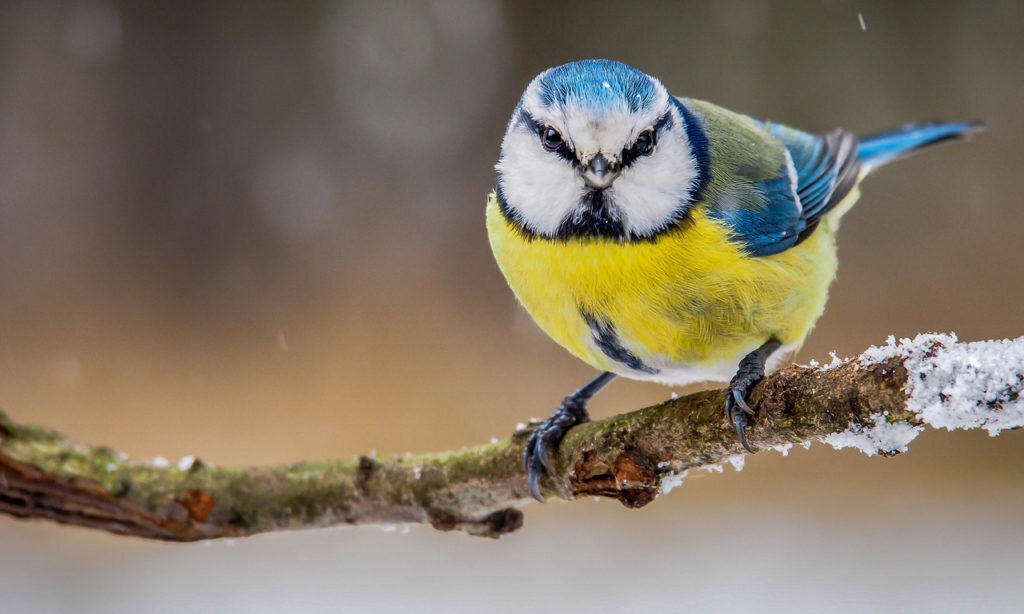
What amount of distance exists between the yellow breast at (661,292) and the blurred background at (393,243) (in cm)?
196

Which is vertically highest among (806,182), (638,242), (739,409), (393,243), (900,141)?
(393,243)

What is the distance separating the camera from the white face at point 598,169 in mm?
1738

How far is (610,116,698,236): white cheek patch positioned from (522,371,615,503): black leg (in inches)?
17.4

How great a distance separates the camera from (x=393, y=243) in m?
4.82

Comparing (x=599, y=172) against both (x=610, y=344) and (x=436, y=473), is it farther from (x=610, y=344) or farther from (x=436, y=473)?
(x=436, y=473)

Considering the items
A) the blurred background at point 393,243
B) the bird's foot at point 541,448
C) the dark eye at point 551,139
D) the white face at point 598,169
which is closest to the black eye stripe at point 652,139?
the white face at point 598,169

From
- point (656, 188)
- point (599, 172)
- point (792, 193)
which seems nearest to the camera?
point (599, 172)

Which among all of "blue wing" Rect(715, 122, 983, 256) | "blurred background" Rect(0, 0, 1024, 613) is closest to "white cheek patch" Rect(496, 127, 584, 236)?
"blue wing" Rect(715, 122, 983, 256)

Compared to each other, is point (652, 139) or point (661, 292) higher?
point (652, 139)

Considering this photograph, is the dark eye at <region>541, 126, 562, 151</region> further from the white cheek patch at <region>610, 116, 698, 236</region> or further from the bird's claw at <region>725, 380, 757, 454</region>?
the bird's claw at <region>725, 380, 757, 454</region>

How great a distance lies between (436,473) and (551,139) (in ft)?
2.29

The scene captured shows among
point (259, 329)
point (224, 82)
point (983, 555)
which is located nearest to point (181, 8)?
point (224, 82)

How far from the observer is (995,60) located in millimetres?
4656

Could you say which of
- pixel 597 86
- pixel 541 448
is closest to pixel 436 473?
pixel 541 448
